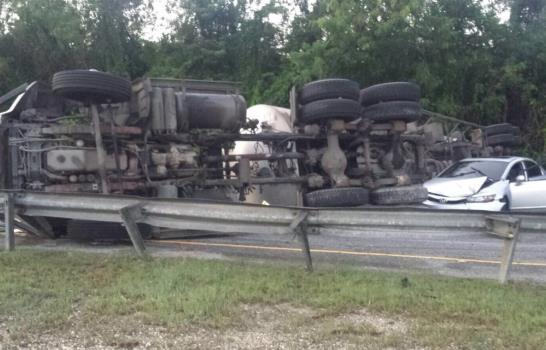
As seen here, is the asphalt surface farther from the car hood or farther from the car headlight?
the car hood

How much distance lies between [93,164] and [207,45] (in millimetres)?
15630

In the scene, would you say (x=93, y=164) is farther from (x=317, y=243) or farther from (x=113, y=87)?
(x=317, y=243)

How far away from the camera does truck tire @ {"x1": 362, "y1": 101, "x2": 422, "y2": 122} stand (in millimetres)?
10680

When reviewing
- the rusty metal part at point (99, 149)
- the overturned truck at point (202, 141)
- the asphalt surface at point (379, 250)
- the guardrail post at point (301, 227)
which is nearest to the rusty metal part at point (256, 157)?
the overturned truck at point (202, 141)

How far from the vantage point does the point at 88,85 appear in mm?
7707

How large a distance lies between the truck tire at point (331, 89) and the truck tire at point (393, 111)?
808 millimetres

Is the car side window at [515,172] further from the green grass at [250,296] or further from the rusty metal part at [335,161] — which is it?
the green grass at [250,296]

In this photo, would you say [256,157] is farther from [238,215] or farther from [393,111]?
[238,215]

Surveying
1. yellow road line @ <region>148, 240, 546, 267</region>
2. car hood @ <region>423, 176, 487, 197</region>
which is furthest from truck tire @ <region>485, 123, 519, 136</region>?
yellow road line @ <region>148, 240, 546, 267</region>

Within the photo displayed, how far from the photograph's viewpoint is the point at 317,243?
25.8 ft

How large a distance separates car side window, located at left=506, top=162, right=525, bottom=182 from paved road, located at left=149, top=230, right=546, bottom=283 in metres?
3.51

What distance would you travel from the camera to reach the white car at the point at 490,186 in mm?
11125

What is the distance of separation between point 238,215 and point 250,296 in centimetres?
132

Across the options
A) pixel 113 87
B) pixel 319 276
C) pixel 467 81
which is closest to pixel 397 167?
pixel 113 87
